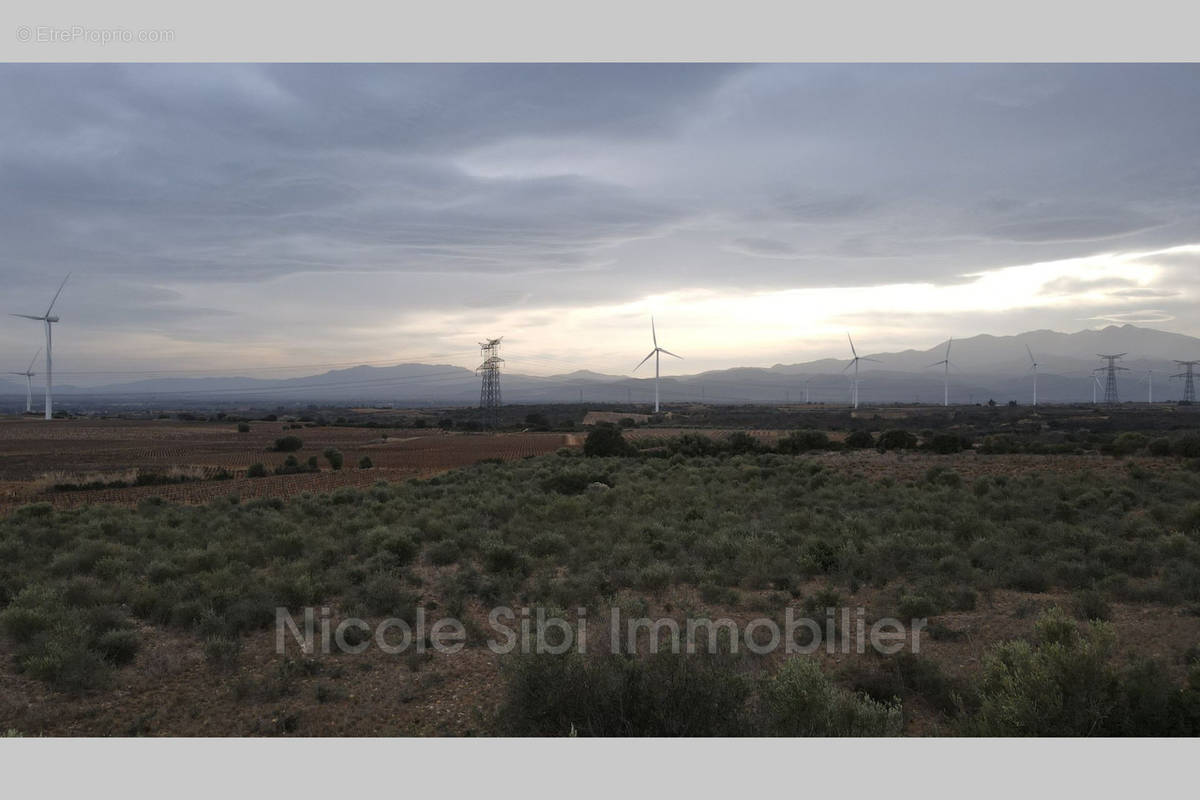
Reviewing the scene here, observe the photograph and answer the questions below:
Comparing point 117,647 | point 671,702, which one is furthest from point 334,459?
point 671,702

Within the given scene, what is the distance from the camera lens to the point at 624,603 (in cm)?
1023

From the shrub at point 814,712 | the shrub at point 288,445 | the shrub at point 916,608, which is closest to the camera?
the shrub at point 814,712

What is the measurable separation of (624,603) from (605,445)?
116 feet

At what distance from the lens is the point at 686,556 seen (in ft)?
45.5

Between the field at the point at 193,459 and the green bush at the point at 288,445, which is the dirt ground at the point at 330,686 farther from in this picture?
the green bush at the point at 288,445

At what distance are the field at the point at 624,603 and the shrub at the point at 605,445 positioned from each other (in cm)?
2009

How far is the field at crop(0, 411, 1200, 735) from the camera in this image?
20.9ft

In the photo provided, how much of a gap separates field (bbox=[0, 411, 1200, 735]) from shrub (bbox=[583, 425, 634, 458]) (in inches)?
791

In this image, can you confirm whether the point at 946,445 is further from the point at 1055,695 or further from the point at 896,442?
the point at 1055,695

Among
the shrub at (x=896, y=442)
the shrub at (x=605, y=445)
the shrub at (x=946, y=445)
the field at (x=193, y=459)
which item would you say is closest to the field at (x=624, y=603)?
the field at (x=193, y=459)

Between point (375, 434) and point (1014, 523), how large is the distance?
8280cm

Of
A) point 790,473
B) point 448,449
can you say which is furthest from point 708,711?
point 448,449

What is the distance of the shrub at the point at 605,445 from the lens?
45.0 meters

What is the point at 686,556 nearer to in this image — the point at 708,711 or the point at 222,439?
the point at 708,711
